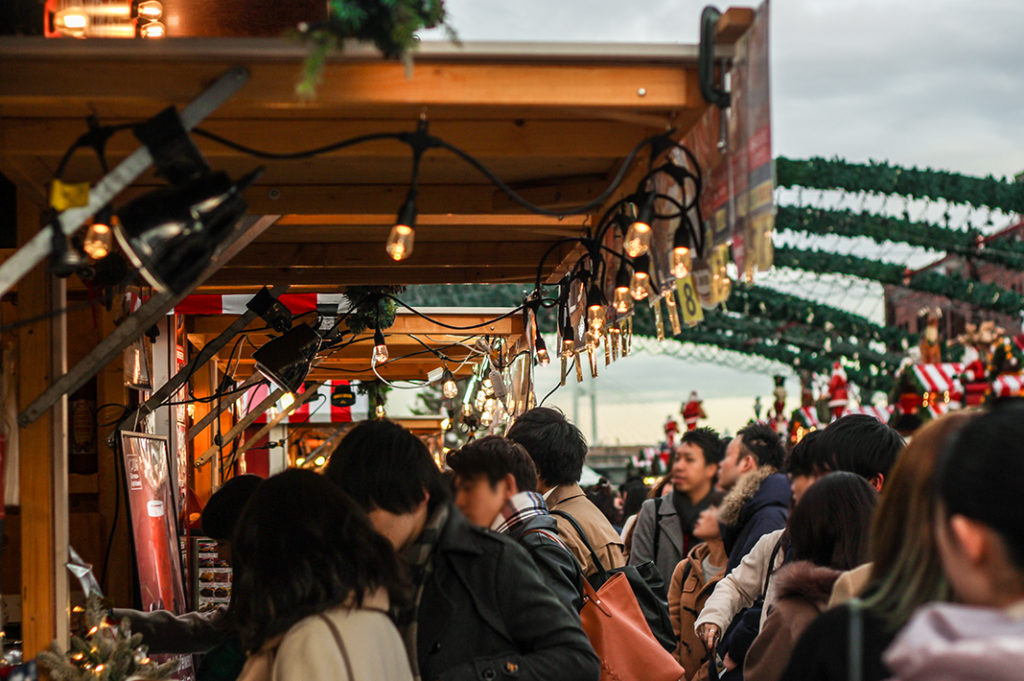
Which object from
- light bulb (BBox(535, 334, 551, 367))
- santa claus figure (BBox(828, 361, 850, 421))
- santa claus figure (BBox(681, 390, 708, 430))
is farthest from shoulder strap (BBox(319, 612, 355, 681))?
santa claus figure (BBox(681, 390, 708, 430))

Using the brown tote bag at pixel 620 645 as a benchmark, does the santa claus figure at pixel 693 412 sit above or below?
below

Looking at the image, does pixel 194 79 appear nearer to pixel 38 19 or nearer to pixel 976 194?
pixel 38 19

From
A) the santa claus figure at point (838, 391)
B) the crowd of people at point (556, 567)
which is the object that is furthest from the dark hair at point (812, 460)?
the santa claus figure at point (838, 391)

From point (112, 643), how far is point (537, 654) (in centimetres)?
135

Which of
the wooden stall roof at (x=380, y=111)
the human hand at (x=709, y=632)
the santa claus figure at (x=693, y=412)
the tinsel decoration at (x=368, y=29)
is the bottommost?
the santa claus figure at (x=693, y=412)

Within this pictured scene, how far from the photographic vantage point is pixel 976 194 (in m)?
13.4

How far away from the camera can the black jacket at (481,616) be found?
3010 millimetres

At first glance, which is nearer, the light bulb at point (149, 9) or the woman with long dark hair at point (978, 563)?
the woman with long dark hair at point (978, 563)

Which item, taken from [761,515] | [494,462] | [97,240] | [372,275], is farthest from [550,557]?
[372,275]

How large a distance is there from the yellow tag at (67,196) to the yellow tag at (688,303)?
1.96 meters

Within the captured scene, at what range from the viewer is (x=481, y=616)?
3.02 m

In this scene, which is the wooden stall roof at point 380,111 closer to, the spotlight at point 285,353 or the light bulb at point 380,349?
the spotlight at point 285,353

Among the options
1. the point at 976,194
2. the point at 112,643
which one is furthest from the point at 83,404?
the point at 976,194

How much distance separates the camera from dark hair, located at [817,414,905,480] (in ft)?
13.7
